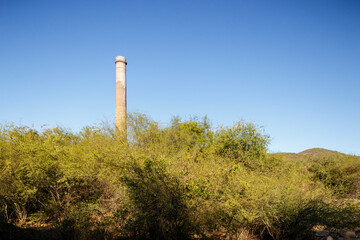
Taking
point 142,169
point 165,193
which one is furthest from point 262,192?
point 142,169

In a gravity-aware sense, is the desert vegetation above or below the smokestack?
below

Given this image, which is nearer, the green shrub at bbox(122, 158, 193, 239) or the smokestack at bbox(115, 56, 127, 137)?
the green shrub at bbox(122, 158, 193, 239)

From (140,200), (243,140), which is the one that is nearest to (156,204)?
(140,200)

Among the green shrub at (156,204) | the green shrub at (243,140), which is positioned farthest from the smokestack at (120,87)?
the green shrub at (156,204)

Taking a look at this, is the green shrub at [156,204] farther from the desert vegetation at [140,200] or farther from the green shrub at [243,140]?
the green shrub at [243,140]

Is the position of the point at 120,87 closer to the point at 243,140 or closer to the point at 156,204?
the point at 243,140

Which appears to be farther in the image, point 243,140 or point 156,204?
point 243,140

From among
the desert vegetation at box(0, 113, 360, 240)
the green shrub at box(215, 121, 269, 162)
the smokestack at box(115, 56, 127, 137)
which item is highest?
the smokestack at box(115, 56, 127, 137)

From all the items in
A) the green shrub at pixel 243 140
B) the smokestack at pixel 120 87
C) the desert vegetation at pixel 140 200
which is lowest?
the desert vegetation at pixel 140 200

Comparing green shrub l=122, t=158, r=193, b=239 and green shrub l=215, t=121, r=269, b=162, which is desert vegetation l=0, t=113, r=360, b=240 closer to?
green shrub l=122, t=158, r=193, b=239

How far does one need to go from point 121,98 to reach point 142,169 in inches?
512

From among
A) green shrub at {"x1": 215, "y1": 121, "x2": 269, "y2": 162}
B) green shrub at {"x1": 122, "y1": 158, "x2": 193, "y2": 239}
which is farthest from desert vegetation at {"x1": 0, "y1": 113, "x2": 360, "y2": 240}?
green shrub at {"x1": 215, "y1": 121, "x2": 269, "y2": 162}

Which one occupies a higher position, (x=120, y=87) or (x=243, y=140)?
(x=120, y=87)

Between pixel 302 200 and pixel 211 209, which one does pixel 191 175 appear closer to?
pixel 211 209
